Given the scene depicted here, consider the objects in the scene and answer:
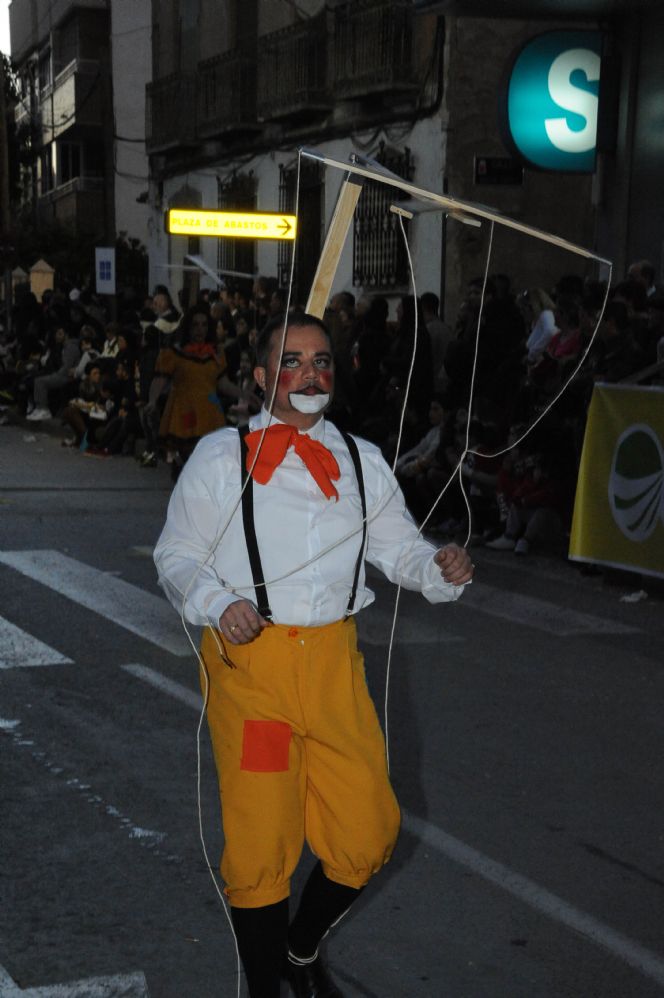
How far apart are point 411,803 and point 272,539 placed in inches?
89.9

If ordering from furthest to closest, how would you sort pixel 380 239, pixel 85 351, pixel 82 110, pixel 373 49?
1. pixel 82 110
2. pixel 85 351
3. pixel 373 49
4. pixel 380 239

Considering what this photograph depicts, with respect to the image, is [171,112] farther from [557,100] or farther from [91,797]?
[91,797]

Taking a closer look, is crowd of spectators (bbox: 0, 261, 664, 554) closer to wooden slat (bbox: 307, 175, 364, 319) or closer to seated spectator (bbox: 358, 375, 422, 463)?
seated spectator (bbox: 358, 375, 422, 463)

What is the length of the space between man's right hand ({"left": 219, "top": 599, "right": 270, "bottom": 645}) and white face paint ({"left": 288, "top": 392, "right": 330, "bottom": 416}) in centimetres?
56

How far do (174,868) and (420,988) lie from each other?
112cm

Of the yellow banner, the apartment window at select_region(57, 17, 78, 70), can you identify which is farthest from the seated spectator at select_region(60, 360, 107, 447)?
the apartment window at select_region(57, 17, 78, 70)

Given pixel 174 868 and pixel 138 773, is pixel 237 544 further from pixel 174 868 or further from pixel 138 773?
pixel 138 773

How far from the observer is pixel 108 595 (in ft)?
31.8

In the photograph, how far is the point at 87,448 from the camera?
20312 millimetres

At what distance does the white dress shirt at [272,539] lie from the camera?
3.64 m

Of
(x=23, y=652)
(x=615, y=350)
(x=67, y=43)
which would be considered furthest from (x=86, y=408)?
(x=67, y=43)

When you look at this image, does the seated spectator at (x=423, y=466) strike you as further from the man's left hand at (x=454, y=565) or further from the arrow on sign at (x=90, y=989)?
the man's left hand at (x=454, y=565)

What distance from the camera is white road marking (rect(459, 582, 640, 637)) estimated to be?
9172mm

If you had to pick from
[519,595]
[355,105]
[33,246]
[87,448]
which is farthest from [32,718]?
[33,246]
